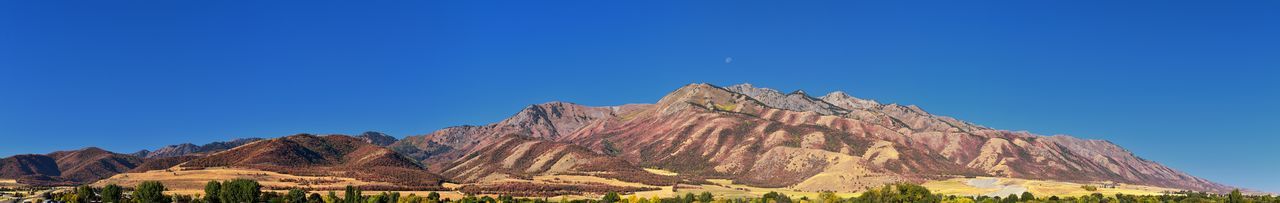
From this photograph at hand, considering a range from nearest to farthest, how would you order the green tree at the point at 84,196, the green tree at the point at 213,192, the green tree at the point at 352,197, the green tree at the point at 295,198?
the green tree at the point at 84,196, the green tree at the point at 352,197, the green tree at the point at 213,192, the green tree at the point at 295,198

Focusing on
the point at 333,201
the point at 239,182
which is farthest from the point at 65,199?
the point at 333,201

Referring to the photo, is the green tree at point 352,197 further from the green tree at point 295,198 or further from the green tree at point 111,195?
the green tree at point 111,195

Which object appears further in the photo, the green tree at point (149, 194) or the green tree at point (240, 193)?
the green tree at point (240, 193)

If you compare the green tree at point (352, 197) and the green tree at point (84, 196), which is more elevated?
the green tree at point (352, 197)

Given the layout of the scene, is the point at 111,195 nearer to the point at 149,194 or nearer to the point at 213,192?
the point at 149,194

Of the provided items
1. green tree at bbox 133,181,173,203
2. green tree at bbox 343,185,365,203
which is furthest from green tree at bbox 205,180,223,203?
green tree at bbox 343,185,365,203

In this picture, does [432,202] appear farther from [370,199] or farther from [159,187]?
[159,187]

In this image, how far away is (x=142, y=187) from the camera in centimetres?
17675

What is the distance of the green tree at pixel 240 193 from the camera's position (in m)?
179

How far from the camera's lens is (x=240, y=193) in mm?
180500

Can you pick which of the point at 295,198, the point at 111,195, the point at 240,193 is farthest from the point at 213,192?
the point at 111,195

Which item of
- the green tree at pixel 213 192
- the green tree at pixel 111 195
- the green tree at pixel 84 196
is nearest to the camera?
the green tree at pixel 84 196

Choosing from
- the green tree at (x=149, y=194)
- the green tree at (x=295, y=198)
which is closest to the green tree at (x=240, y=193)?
the green tree at (x=295, y=198)

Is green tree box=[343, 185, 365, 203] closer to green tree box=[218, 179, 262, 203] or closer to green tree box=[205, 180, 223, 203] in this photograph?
green tree box=[218, 179, 262, 203]
